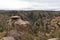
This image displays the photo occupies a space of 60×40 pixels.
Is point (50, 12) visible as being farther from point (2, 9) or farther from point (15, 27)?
point (15, 27)

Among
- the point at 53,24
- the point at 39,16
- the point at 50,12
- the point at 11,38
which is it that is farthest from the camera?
the point at 39,16

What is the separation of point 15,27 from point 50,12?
5.86m

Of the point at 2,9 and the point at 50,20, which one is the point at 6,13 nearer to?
the point at 2,9

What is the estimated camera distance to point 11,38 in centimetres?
784

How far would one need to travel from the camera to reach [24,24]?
10.7m

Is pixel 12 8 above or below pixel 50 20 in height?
above

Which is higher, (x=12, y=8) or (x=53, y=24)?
Answer: (x=12, y=8)

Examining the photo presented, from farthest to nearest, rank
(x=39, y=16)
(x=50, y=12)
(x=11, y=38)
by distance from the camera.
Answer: (x=39, y=16) < (x=50, y=12) < (x=11, y=38)

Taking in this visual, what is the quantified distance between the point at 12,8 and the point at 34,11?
1768 mm

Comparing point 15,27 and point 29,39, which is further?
point 15,27

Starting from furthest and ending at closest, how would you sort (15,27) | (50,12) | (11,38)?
(50,12)
(15,27)
(11,38)

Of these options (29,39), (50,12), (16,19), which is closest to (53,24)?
(50,12)

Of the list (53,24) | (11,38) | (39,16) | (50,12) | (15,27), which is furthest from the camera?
(39,16)

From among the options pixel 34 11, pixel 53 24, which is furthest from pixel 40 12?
pixel 53 24
